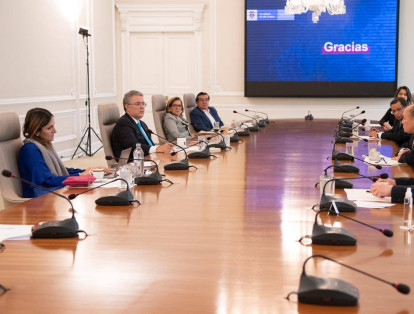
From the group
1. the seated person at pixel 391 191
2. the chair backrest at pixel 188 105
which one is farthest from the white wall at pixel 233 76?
the seated person at pixel 391 191

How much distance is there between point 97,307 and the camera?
1.42m

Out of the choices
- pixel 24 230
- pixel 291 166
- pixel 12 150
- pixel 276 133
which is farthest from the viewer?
pixel 276 133

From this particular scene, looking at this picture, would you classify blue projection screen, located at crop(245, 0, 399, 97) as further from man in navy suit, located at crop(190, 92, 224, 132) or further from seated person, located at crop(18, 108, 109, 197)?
seated person, located at crop(18, 108, 109, 197)

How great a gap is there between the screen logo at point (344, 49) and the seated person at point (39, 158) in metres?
7.17

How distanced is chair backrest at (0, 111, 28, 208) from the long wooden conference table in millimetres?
647

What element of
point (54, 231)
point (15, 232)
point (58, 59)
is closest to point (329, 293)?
point (54, 231)

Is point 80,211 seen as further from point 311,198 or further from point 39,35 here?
point 39,35

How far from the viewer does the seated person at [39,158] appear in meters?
3.42

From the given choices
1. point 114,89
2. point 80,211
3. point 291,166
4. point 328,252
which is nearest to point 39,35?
point 114,89

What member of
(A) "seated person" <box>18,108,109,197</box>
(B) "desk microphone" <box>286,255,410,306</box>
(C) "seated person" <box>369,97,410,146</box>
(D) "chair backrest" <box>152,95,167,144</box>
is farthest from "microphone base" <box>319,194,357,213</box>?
(D) "chair backrest" <box>152,95,167,144</box>

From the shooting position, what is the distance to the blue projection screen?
32.6 ft

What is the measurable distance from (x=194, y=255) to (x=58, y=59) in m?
6.82

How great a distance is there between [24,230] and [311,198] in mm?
1249

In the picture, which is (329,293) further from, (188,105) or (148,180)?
(188,105)
